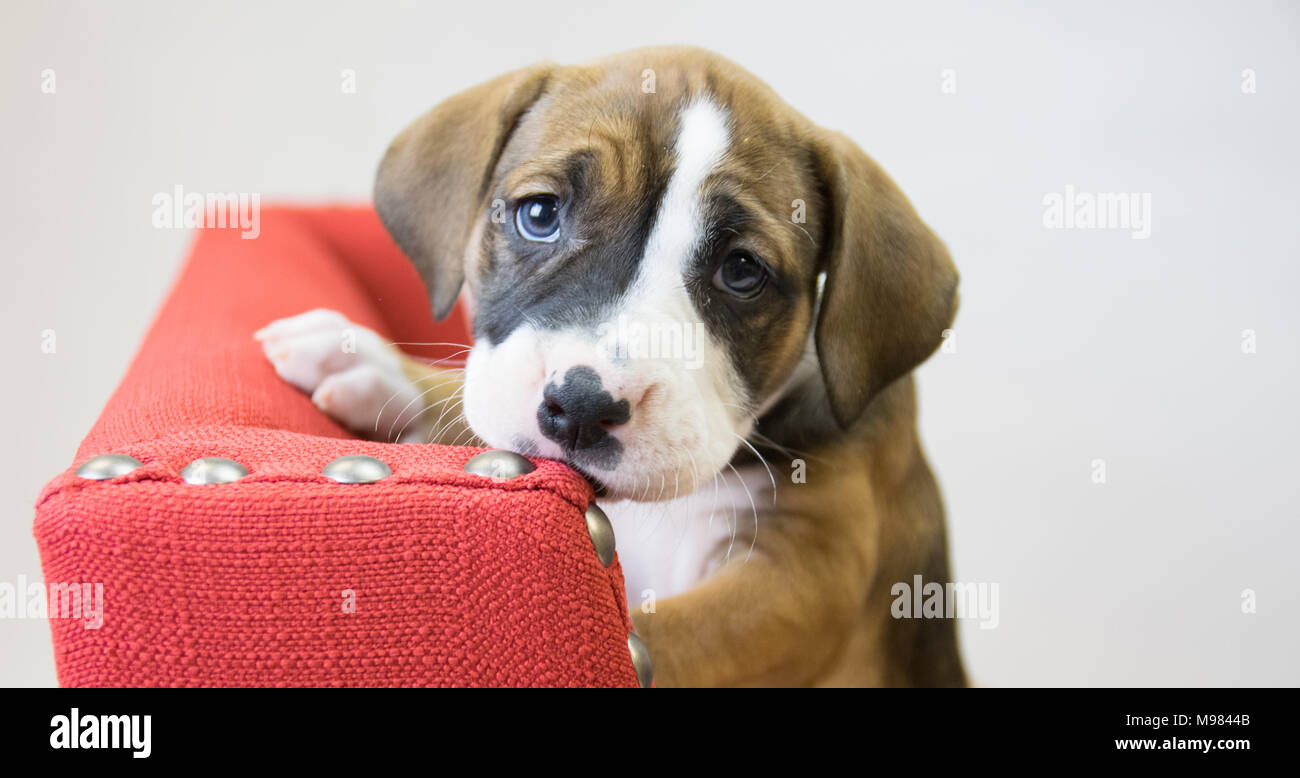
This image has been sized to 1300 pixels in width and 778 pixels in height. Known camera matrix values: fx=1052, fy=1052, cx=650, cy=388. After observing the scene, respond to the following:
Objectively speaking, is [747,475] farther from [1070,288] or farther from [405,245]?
[1070,288]

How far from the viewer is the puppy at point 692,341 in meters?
1.88

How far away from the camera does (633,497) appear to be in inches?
74.5

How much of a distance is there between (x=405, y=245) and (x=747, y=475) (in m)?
0.97

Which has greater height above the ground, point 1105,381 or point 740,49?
point 740,49

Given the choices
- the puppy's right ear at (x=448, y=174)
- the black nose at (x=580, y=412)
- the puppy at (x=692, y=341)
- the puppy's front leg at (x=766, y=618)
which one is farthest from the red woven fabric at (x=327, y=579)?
the puppy's right ear at (x=448, y=174)

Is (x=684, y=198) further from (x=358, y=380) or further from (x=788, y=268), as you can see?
(x=358, y=380)

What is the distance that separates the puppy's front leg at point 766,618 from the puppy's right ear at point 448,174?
2.87 ft

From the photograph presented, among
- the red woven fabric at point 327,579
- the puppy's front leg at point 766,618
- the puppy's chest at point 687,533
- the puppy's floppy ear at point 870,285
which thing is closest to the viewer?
the red woven fabric at point 327,579

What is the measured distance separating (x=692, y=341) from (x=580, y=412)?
0.37m

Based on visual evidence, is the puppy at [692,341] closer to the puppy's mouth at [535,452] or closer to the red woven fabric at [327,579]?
the puppy's mouth at [535,452]

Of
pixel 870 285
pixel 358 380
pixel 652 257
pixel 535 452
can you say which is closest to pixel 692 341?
pixel 652 257

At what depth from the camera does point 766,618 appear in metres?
2.13

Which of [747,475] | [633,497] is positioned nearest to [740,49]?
[747,475]
